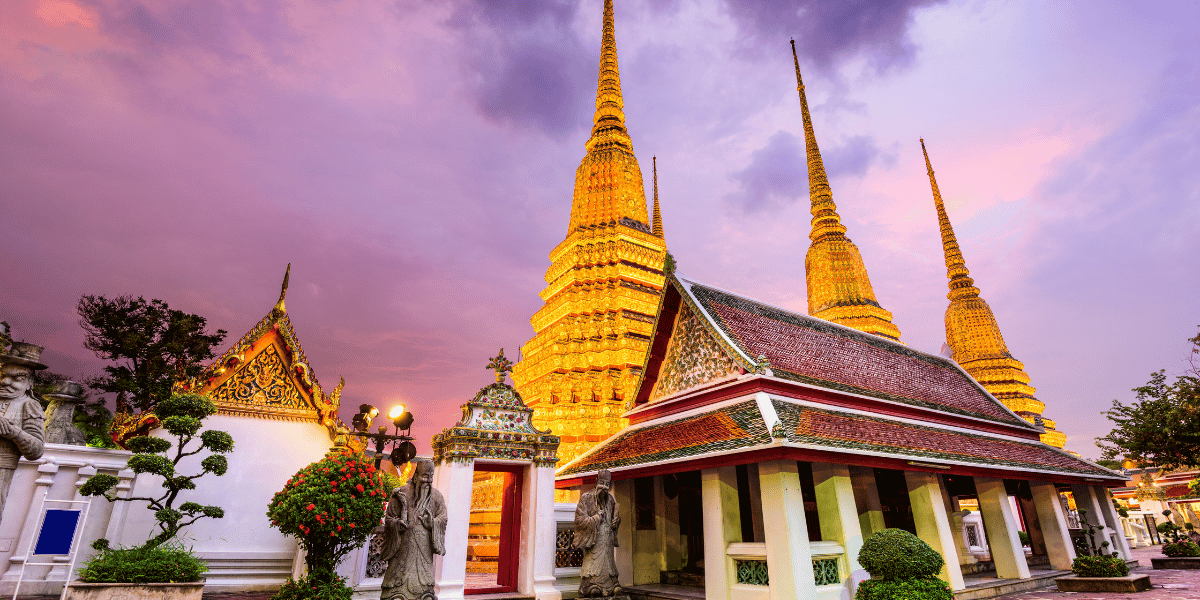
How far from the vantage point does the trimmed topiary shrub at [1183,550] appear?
52.2ft

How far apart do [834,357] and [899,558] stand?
5.83 m

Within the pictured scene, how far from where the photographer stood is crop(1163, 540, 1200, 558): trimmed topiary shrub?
15914 millimetres

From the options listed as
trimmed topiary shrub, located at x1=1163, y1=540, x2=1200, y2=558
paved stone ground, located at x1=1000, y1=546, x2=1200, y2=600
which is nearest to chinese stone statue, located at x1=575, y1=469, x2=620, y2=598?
paved stone ground, located at x1=1000, y1=546, x2=1200, y2=600

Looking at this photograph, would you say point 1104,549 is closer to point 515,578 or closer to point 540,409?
point 515,578

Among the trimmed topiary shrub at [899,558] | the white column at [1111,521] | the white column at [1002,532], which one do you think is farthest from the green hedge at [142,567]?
the white column at [1111,521]

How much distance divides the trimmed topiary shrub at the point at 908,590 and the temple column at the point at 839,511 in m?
1.17

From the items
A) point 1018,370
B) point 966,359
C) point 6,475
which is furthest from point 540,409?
point 1018,370

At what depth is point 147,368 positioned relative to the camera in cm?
2183

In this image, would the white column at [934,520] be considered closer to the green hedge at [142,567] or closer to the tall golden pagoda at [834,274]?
the green hedge at [142,567]

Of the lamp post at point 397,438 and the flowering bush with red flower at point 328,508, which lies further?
the lamp post at point 397,438

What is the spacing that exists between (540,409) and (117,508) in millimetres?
12783

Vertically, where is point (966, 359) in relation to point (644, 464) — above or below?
above

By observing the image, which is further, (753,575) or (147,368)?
(147,368)

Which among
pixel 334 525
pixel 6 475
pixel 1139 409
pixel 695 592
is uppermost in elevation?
pixel 1139 409
